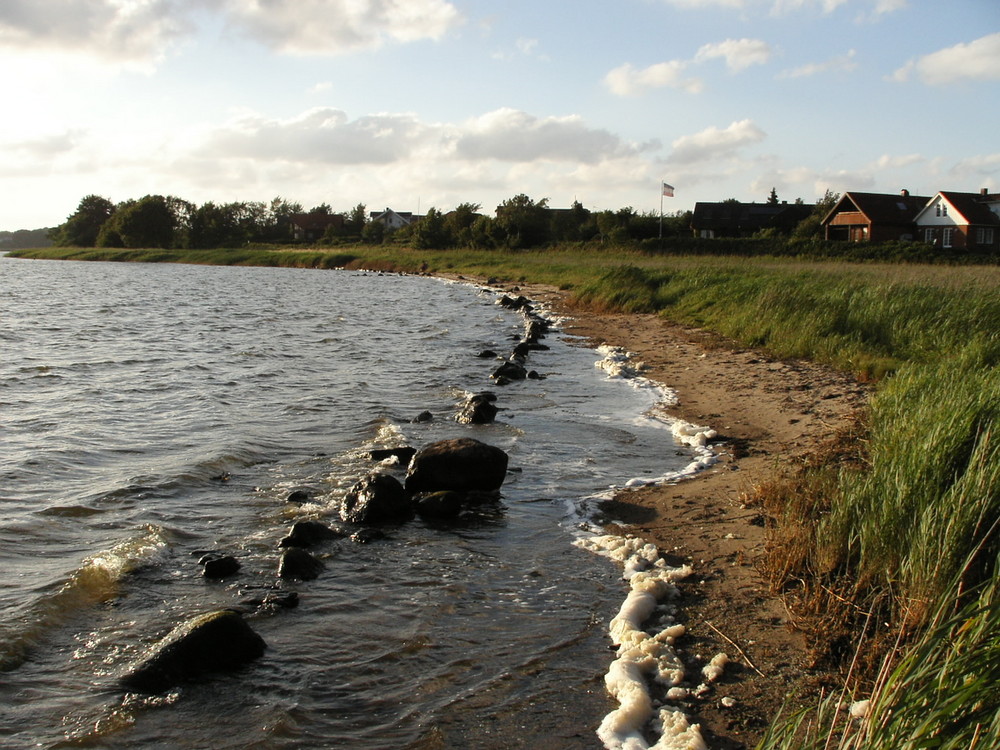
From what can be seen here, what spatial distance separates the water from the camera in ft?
17.3

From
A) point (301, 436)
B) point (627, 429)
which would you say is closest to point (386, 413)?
point (301, 436)

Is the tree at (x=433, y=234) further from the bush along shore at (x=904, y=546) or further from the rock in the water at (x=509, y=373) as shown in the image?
the bush along shore at (x=904, y=546)

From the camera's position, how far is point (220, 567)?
7.50 metres

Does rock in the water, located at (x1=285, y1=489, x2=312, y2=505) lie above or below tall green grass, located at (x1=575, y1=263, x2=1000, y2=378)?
below

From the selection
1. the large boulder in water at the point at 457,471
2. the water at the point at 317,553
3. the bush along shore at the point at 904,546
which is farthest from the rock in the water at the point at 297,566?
the bush along shore at the point at 904,546

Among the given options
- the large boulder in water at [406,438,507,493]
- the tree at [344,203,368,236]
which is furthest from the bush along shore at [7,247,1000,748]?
the tree at [344,203,368,236]

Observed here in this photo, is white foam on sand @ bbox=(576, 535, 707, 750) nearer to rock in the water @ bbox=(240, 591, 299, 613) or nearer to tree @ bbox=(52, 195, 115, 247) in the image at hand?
rock in the water @ bbox=(240, 591, 299, 613)

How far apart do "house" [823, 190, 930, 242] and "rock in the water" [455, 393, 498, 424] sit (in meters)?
56.9

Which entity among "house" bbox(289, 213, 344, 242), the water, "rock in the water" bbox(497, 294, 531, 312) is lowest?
the water

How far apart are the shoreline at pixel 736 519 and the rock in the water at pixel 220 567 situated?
3.76 meters

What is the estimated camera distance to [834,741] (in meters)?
4.46

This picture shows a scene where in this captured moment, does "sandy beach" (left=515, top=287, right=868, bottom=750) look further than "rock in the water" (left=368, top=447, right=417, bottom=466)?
No

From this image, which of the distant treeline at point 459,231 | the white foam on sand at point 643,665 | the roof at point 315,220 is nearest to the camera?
the white foam on sand at point 643,665

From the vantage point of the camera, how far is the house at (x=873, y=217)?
211 ft
